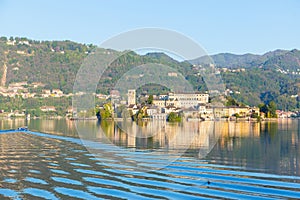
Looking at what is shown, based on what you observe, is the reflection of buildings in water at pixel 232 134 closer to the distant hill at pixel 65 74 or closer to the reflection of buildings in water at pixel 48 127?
the reflection of buildings in water at pixel 48 127

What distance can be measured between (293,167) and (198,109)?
5446cm

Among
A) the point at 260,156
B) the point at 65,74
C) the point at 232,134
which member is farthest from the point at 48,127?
the point at 65,74

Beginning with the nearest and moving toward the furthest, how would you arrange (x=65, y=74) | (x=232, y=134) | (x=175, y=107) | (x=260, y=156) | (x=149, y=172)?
(x=149, y=172) → (x=260, y=156) → (x=232, y=134) → (x=175, y=107) → (x=65, y=74)

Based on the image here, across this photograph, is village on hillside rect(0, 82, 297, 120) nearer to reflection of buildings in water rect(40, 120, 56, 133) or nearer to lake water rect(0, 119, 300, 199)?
reflection of buildings in water rect(40, 120, 56, 133)

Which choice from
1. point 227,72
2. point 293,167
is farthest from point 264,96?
point 293,167

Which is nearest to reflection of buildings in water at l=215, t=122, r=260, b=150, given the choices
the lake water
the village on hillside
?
the lake water

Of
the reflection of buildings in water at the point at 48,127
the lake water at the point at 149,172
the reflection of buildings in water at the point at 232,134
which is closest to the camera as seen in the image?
the lake water at the point at 149,172

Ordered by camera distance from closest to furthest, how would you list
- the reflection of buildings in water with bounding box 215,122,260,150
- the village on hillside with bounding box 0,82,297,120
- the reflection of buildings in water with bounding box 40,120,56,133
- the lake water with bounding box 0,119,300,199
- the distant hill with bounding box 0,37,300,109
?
the lake water with bounding box 0,119,300,199 < the reflection of buildings in water with bounding box 215,122,260,150 < the reflection of buildings in water with bounding box 40,120,56,133 < the village on hillside with bounding box 0,82,297,120 < the distant hill with bounding box 0,37,300,109

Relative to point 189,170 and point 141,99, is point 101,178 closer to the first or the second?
point 189,170

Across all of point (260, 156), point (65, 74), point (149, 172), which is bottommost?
point (149, 172)

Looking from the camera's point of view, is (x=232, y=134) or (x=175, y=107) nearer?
(x=232, y=134)

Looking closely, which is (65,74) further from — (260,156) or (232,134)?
(260,156)

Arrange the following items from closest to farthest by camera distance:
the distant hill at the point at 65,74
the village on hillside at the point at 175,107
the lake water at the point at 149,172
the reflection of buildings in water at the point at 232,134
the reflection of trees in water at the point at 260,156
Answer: the lake water at the point at 149,172 → the reflection of trees in water at the point at 260,156 → the reflection of buildings in water at the point at 232,134 → the village on hillside at the point at 175,107 → the distant hill at the point at 65,74

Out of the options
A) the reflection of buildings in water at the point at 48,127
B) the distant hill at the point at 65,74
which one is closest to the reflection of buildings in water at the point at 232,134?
the reflection of buildings in water at the point at 48,127
